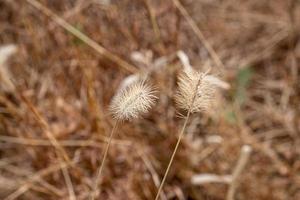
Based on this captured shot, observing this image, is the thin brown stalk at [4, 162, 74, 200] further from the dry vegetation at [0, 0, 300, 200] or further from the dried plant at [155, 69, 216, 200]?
the dried plant at [155, 69, 216, 200]

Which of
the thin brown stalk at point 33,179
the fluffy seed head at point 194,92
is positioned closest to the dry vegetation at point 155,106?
the thin brown stalk at point 33,179

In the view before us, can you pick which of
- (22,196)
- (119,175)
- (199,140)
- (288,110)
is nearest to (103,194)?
(119,175)

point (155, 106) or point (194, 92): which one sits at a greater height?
point (155, 106)

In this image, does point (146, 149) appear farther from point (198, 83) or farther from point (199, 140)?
point (198, 83)

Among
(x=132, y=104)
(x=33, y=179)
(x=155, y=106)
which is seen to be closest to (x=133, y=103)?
(x=132, y=104)

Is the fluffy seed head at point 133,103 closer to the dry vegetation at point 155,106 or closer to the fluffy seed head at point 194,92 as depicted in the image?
the fluffy seed head at point 194,92

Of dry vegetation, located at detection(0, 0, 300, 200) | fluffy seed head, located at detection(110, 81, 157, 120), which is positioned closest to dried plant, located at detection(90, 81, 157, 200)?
fluffy seed head, located at detection(110, 81, 157, 120)

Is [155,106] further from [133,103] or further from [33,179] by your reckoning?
[133,103]
